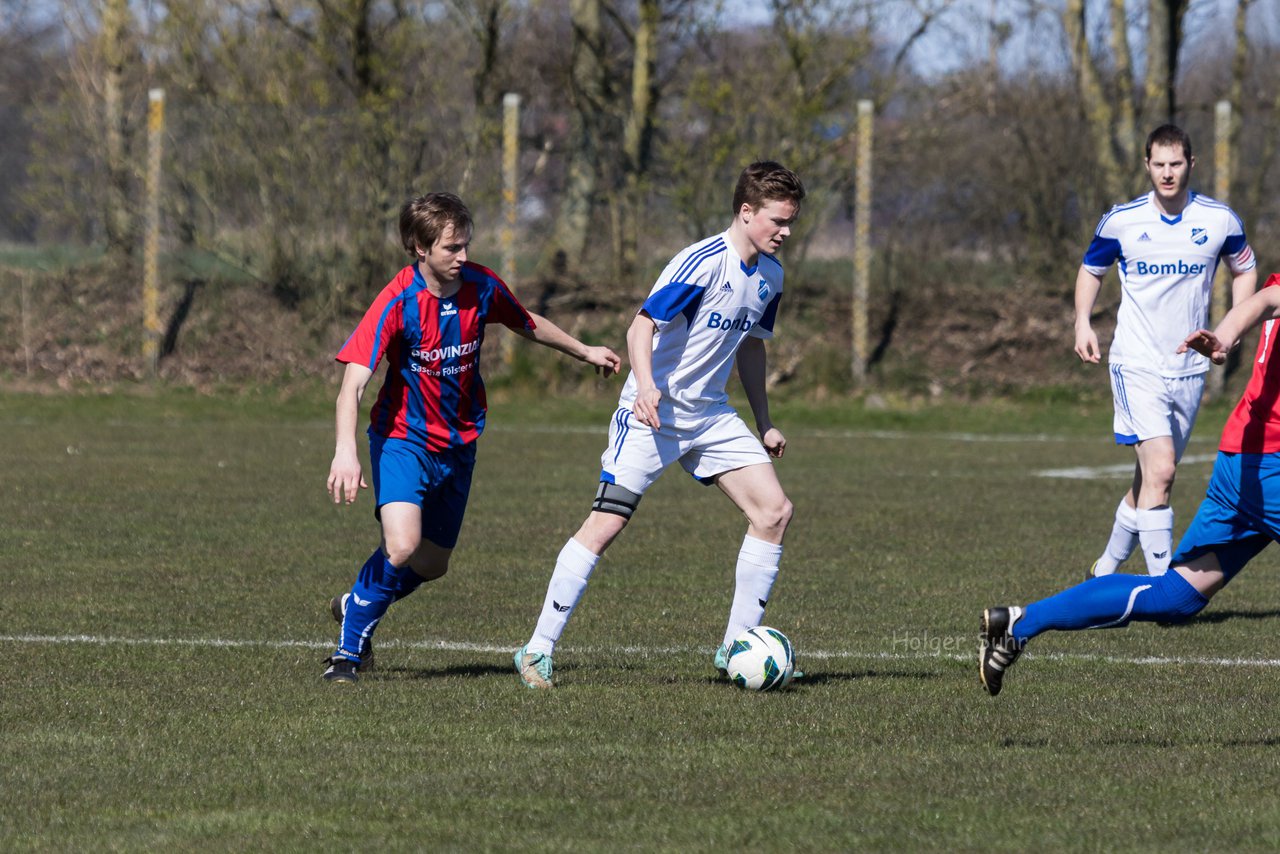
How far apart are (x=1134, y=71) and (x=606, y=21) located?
7.17 metres

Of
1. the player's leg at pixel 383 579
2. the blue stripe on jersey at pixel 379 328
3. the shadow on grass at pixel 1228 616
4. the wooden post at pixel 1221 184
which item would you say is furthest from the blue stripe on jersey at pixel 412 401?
the wooden post at pixel 1221 184

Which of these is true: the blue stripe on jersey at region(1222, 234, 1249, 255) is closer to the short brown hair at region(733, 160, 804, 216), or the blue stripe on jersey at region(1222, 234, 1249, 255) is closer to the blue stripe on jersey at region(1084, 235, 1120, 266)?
the blue stripe on jersey at region(1084, 235, 1120, 266)

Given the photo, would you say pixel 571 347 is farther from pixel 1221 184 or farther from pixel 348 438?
pixel 1221 184

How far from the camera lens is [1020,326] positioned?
23.0m

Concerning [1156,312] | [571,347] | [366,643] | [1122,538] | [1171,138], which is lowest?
[366,643]

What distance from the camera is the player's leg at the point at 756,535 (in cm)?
632

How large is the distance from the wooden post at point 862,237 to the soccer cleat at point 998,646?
1633 cm

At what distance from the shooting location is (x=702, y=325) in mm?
6270

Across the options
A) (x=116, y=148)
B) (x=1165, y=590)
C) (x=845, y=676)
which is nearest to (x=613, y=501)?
(x=845, y=676)

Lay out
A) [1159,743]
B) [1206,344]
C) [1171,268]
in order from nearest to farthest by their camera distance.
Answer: [1206,344]
[1159,743]
[1171,268]

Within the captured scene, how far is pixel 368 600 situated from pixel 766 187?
194 centimetres

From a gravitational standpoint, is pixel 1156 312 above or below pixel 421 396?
above

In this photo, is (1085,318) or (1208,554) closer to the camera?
(1208,554)

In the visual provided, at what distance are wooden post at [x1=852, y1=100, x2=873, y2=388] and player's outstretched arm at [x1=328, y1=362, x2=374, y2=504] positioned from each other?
52.2ft
